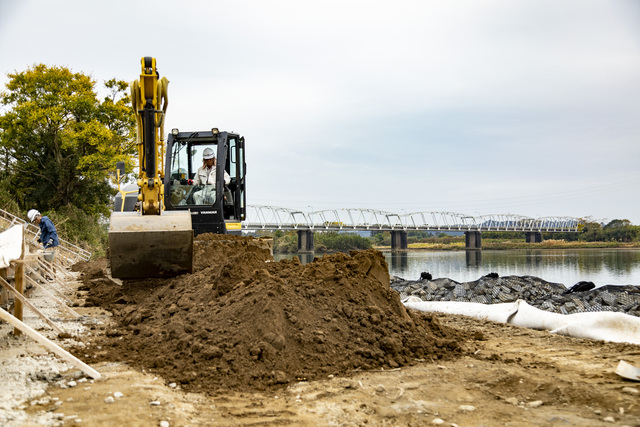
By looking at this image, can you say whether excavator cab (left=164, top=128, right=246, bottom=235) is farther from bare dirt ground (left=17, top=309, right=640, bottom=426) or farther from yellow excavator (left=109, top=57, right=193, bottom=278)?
bare dirt ground (left=17, top=309, right=640, bottom=426)

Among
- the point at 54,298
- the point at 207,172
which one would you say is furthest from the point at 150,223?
the point at 207,172

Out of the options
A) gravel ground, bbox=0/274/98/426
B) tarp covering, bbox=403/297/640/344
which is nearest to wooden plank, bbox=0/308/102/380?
gravel ground, bbox=0/274/98/426

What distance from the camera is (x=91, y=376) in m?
4.43

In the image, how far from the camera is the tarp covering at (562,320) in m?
6.93

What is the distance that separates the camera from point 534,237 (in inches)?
2160

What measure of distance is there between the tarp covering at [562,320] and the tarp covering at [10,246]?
22.8ft

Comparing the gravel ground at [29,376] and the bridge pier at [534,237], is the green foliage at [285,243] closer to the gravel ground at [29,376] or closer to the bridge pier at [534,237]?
the gravel ground at [29,376]

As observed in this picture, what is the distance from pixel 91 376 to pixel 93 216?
24700 mm

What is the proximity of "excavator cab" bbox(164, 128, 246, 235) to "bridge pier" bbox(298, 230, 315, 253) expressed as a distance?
2016 centimetres

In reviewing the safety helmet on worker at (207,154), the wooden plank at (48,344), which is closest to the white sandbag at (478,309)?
the safety helmet on worker at (207,154)

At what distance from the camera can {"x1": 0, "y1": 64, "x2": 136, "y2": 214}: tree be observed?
24.6m

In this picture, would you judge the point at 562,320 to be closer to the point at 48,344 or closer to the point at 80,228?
the point at 48,344

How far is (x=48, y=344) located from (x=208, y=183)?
719 centimetres

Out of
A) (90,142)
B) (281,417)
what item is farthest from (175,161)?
(90,142)
